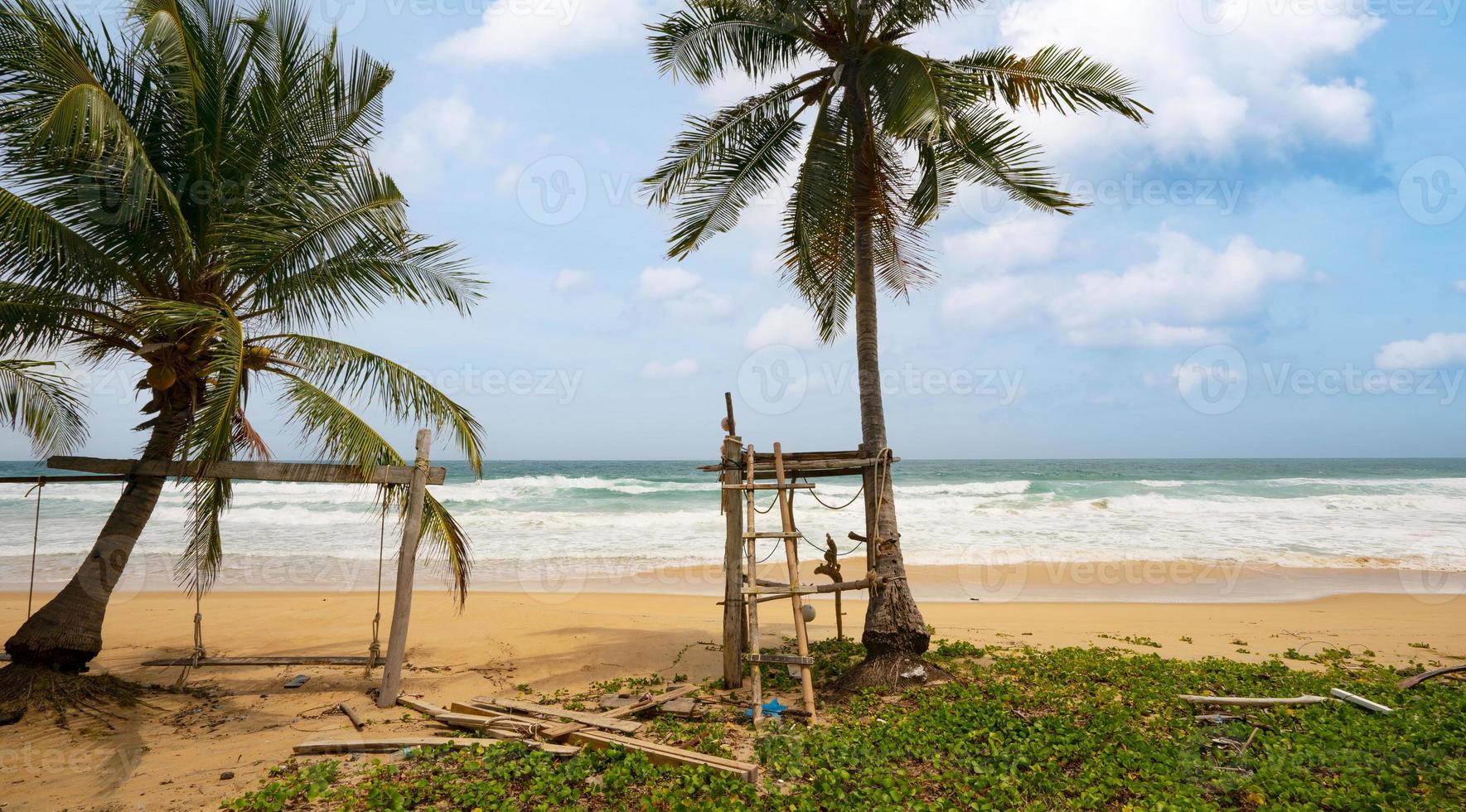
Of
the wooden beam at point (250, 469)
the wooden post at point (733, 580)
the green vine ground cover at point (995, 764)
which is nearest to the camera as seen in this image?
the green vine ground cover at point (995, 764)

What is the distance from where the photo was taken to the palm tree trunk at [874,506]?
800 cm

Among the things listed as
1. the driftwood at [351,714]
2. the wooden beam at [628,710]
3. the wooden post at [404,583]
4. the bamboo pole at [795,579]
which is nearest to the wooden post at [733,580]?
the wooden beam at [628,710]

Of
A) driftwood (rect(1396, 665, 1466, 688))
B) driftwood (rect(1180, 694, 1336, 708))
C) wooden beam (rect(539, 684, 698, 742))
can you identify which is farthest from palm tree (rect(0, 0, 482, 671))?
driftwood (rect(1396, 665, 1466, 688))

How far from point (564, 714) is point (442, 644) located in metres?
4.55

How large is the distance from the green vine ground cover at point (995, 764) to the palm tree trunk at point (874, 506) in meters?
0.51

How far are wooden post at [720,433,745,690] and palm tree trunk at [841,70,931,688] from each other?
126 centimetres

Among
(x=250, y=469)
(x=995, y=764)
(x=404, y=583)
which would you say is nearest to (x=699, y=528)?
(x=404, y=583)

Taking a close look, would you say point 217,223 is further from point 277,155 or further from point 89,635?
point 89,635

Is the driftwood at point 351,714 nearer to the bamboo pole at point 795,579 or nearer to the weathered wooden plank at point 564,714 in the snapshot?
the weathered wooden plank at point 564,714

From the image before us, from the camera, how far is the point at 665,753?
5895mm

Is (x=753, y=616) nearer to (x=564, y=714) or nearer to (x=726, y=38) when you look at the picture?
(x=564, y=714)

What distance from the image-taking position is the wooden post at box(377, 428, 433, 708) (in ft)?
25.1

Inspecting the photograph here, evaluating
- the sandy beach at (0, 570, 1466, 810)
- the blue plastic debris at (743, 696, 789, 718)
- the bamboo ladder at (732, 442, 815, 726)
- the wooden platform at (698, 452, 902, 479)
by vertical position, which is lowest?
the sandy beach at (0, 570, 1466, 810)

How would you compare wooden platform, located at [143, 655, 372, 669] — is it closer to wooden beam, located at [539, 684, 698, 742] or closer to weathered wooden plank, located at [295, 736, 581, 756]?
weathered wooden plank, located at [295, 736, 581, 756]
